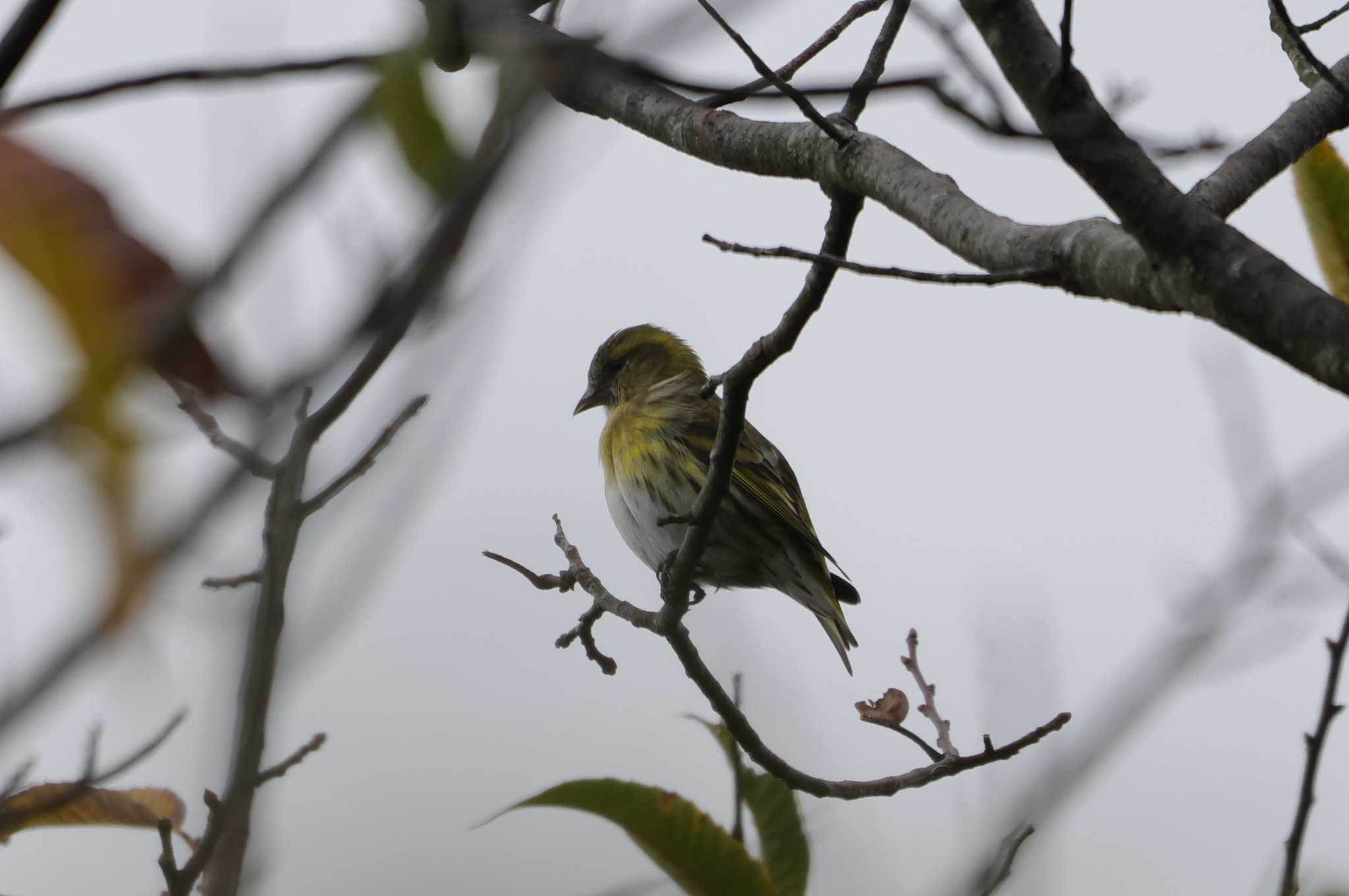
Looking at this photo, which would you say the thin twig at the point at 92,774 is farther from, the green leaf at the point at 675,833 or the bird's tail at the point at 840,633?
the bird's tail at the point at 840,633

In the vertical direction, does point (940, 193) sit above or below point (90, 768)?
above

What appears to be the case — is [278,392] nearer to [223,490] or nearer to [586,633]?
[223,490]

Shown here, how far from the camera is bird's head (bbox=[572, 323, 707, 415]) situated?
7855 millimetres

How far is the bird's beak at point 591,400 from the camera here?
7.95 metres

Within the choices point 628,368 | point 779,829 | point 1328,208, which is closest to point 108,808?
point 779,829

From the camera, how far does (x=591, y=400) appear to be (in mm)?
7961

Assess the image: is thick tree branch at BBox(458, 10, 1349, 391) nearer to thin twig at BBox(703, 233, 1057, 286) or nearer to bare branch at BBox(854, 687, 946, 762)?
thin twig at BBox(703, 233, 1057, 286)

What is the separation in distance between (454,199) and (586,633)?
3.74 meters

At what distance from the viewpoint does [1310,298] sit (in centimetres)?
167

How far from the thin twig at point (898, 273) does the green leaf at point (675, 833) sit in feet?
3.90

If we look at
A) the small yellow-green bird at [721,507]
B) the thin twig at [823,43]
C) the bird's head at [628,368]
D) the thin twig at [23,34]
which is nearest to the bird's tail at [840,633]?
the small yellow-green bird at [721,507]

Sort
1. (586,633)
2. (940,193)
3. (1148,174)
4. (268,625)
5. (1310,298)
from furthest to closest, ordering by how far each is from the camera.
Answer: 1. (586,633)
2. (940,193)
3. (1148,174)
4. (1310,298)
5. (268,625)

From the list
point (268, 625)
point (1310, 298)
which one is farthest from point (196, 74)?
point (1310, 298)

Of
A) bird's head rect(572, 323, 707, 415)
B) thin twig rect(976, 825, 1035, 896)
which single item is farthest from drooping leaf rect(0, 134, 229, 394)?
bird's head rect(572, 323, 707, 415)
